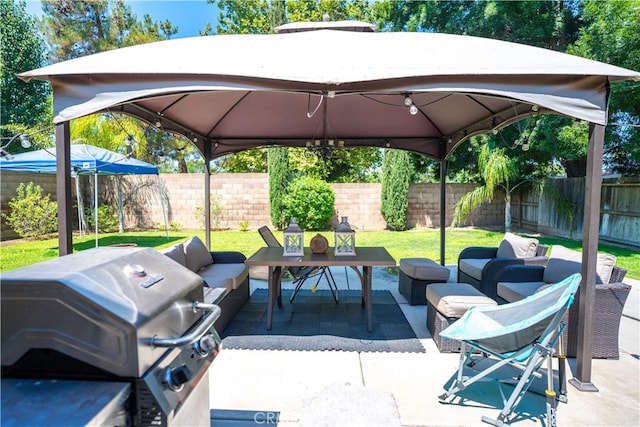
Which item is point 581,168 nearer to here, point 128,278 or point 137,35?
point 128,278

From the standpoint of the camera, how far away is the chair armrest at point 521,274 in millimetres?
3801

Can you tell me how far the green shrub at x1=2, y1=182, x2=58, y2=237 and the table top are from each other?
8.01m

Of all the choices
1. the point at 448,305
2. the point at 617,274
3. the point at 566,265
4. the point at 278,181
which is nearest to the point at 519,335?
the point at 448,305

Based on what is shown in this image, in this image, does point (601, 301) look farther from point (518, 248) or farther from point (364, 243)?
point (364, 243)

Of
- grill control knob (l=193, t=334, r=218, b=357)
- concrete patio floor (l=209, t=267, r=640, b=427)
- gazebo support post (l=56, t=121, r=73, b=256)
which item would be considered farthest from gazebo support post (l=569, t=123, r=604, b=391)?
gazebo support post (l=56, t=121, r=73, b=256)

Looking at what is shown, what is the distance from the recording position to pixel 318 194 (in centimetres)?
1055

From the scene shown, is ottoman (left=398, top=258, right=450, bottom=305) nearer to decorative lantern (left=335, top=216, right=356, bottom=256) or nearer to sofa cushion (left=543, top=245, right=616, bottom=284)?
decorative lantern (left=335, top=216, right=356, bottom=256)

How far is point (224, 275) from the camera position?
395 centimetres

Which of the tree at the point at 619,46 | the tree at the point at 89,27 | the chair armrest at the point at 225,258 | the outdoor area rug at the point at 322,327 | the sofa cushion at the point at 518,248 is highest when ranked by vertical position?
the tree at the point at 89,27

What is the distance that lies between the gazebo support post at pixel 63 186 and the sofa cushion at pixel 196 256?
1356 millimetres

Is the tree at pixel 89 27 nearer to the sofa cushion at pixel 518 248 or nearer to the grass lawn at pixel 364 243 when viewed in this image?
the grass lawn at pixel 364 243

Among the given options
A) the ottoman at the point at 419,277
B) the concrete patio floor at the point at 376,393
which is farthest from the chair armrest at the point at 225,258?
the ottoman at the point at 419,277

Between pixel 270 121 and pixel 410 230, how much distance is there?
7087 millimetres

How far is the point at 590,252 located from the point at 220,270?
11.9 feet
